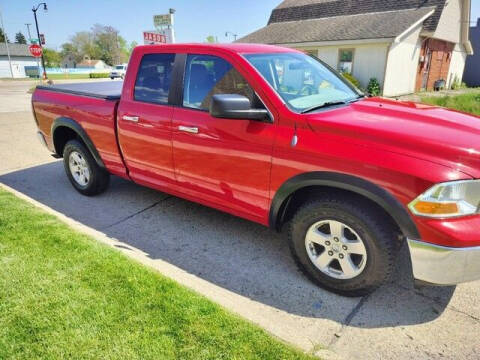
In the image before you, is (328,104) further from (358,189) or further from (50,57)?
(50,57)

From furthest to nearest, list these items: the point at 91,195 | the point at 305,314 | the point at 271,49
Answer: the point at 91,195
the point at 271,49
the point at 305,314

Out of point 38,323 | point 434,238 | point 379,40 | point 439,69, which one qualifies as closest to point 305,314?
point 434,238

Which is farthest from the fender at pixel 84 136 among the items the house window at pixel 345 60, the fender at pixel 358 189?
the house window at pixel 345 60

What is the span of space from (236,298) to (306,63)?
2362 mm

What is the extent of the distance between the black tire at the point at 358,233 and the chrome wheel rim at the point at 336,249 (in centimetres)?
2

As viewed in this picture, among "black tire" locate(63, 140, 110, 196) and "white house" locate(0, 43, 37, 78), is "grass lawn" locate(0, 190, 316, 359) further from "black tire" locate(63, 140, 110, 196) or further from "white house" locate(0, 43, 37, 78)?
"white house" locate(0, 43, 37, 78)

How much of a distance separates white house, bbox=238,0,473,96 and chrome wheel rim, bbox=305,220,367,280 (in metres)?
16.0

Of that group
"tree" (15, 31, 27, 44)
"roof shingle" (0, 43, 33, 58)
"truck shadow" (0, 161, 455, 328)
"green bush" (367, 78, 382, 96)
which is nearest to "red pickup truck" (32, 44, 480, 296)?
"truck shadow" (0, 161, 455, 328)

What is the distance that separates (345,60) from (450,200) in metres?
18.0

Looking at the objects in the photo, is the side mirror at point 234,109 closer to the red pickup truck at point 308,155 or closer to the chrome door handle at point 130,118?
the red pickup truck at point 308,155

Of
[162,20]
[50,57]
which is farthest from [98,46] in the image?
[162,20]

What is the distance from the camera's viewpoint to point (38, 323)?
246 cm

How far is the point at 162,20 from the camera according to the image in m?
16.3

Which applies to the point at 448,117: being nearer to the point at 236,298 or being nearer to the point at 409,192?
the point at 409,192
